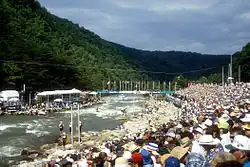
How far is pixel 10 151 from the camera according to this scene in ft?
73.1

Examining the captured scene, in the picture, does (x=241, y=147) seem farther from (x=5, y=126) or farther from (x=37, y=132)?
(x=5, y=126)

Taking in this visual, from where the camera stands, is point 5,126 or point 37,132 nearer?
point 37,132

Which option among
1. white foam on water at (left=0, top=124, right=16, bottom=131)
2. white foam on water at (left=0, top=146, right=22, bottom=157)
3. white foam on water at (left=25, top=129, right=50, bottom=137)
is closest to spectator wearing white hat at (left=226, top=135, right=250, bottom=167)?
white foam on water at (left=0, top=146, right=22, bottom=157)

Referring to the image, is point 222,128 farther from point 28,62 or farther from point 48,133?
point 28,62

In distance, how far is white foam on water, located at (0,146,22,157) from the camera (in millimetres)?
21297

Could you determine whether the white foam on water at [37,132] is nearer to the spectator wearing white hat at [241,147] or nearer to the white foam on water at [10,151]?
the white foam on water at [10,151]

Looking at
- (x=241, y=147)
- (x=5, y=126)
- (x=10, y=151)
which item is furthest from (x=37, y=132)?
(x=241, y=147)

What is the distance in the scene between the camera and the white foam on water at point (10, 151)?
69.9ft

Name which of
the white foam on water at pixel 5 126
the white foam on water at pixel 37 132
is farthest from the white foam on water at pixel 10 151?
the white foam on water at pixel 5 126

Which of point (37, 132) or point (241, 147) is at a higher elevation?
point (241, 147)

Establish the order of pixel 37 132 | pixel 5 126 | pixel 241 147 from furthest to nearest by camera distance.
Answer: pixel 5 126 < pixel 37 132 < pixel 241 147

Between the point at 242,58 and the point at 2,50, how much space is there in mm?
53829

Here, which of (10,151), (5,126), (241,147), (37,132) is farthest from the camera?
(5,126)

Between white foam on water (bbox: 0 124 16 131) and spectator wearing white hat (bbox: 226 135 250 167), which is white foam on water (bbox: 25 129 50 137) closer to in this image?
white foam on water (bbox: 0 124 16 131)
